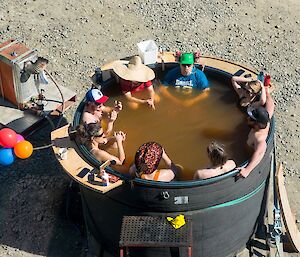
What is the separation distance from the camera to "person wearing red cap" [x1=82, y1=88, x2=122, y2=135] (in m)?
6.64

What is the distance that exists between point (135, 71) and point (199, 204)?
1975 mm

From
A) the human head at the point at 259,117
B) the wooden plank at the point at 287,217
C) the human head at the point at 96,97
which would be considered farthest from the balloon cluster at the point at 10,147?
the wooden plank at the point at 287,217

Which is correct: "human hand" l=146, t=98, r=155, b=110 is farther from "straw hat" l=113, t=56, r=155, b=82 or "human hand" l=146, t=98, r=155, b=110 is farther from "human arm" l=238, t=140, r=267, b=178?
A: "human arm" l=238, t=140, r=267, b=178

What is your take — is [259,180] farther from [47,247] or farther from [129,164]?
[47,247]

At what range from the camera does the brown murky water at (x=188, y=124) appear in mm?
6516

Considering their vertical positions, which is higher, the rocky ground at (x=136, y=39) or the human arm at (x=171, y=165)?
the human arm at (x=171, y=165)

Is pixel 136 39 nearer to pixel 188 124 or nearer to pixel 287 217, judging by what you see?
pixel 188 124

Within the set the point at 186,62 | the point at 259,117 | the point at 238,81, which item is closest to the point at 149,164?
the point at 259,117

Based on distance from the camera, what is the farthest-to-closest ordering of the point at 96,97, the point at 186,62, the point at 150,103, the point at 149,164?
the point at 150,103, the point at 186,62, the point at 96,97, the point at 149,164

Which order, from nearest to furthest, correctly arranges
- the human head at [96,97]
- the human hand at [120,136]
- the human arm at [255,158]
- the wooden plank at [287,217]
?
the human arm at [255,158], the human hand at [120,136], the human head at [96,97], the wooden plank at [287,217]

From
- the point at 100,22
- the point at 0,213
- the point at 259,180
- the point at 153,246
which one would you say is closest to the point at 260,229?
the point at 259,180

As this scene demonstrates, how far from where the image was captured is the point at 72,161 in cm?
621

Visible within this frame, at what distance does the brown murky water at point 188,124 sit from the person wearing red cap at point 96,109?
0.13m

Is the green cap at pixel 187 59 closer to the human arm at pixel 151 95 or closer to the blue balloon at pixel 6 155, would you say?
the human arm at pixel 151 95
